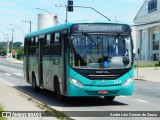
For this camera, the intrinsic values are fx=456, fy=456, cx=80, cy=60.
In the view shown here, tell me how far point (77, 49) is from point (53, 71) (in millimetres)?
2310

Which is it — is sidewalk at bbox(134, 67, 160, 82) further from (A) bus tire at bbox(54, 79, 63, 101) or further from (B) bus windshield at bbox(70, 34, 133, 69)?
(B) bus windshield at bbox(70, 34, 133, 69)

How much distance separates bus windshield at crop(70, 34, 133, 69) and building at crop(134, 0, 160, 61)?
2529 inches

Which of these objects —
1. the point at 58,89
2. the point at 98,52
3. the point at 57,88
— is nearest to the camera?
the point at 98,52

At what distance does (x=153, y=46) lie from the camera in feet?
274

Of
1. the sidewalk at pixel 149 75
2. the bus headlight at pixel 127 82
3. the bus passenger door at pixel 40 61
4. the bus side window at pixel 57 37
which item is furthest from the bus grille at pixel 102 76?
the sidewalk at pixel 149 75

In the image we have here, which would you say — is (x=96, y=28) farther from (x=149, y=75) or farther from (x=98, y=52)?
(x=149, y=75)

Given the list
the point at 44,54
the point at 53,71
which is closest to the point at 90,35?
the point at 53,71

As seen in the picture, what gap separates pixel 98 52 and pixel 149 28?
72.5m

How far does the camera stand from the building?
80.7 meters

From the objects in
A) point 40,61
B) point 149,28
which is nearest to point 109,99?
point 40,61

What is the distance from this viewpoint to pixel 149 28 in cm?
8606

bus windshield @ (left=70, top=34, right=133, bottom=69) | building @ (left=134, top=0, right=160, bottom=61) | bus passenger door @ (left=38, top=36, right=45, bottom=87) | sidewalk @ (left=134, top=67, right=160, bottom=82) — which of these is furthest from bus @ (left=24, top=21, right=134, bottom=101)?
building @ (left=134, top=0, right=160, bottom=61)

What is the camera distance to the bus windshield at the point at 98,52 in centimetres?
1484

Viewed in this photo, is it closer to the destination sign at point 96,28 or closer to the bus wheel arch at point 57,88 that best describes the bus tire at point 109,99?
the bus wheel arch at point 57,88
